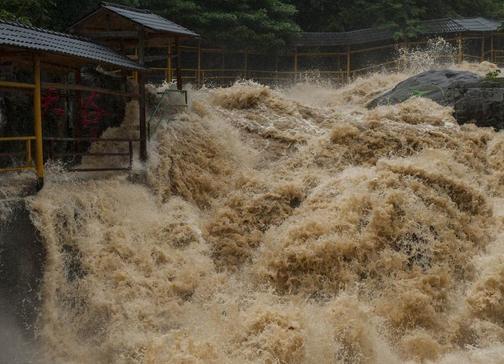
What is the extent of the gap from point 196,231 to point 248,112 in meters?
5.44

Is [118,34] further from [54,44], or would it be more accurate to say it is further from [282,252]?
[282,252]

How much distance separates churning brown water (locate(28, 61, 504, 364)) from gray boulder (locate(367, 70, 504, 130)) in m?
1.86

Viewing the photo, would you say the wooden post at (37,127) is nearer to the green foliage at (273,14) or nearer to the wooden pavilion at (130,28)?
the wooden pavilion at (130,28)

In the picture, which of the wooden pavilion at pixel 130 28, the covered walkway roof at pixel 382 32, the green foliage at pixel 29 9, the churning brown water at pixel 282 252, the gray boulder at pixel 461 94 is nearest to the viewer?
the churning brown water at pixel 282 252

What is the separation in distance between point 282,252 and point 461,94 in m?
8.52

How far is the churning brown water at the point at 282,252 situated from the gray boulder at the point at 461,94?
1.86 metres

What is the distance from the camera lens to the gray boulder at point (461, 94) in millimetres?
14477

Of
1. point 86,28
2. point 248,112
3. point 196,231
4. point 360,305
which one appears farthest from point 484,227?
point 86,28

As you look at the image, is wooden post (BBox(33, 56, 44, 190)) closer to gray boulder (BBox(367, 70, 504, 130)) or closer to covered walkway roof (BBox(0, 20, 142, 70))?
covered walkway roof (BBox(0, 20, 142, 70))

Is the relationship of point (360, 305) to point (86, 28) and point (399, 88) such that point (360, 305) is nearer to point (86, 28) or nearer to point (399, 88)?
point (86, 28)

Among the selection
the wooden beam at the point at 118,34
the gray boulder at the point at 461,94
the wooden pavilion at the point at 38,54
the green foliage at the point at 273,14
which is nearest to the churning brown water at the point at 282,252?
the wooden pavilion at the point at 38,54

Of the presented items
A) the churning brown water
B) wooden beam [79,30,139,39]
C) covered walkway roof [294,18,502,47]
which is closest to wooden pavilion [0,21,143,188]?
the churning brown water

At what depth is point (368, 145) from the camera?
40.7 ft

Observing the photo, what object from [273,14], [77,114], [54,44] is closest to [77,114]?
[77,114]
